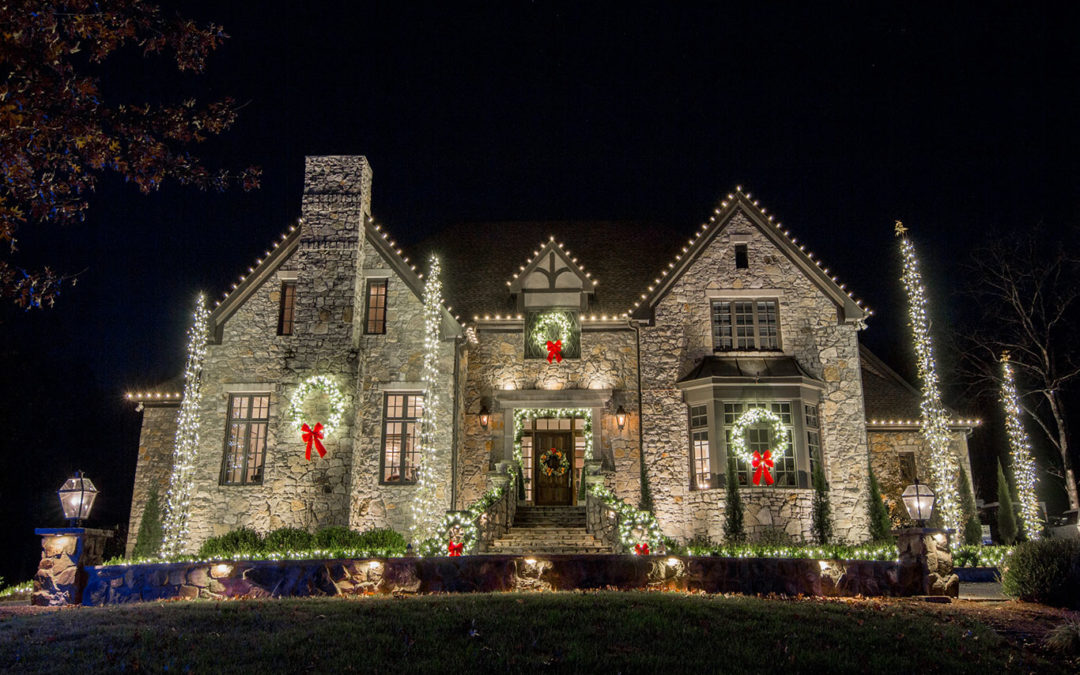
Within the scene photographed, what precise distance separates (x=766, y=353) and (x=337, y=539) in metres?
11.8

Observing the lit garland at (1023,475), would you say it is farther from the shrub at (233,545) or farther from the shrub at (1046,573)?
the shrub at (233,545)

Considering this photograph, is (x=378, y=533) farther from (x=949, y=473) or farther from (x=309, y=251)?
(x=949, y=473)

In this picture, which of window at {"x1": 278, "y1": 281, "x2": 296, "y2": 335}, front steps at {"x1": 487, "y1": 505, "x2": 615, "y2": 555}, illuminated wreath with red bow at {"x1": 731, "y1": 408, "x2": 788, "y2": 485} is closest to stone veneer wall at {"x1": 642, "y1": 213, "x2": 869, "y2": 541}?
illuminated wreath with red bow at {"x1": 731, "y1": 408, "x2": 788, "y2": 485}

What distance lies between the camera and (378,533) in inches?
650

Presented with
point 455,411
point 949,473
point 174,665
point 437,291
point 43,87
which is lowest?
point 174,665

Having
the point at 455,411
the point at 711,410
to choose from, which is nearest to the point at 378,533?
the point at 455,411

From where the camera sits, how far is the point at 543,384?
2050cm

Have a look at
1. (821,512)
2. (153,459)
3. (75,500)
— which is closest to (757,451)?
(821,512)

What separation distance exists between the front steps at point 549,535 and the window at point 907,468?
30.8ft

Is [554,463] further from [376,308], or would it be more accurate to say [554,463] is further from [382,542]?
[376,308]

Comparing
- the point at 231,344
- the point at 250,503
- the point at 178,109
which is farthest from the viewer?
the point at 231,344

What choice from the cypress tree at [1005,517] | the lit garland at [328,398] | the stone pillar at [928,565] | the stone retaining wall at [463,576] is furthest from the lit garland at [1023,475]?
the lit garland at [328,398]

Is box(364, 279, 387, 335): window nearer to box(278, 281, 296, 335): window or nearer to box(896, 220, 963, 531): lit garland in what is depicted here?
box(278, 281, 296, 335): window

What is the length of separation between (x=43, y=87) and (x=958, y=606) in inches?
528
